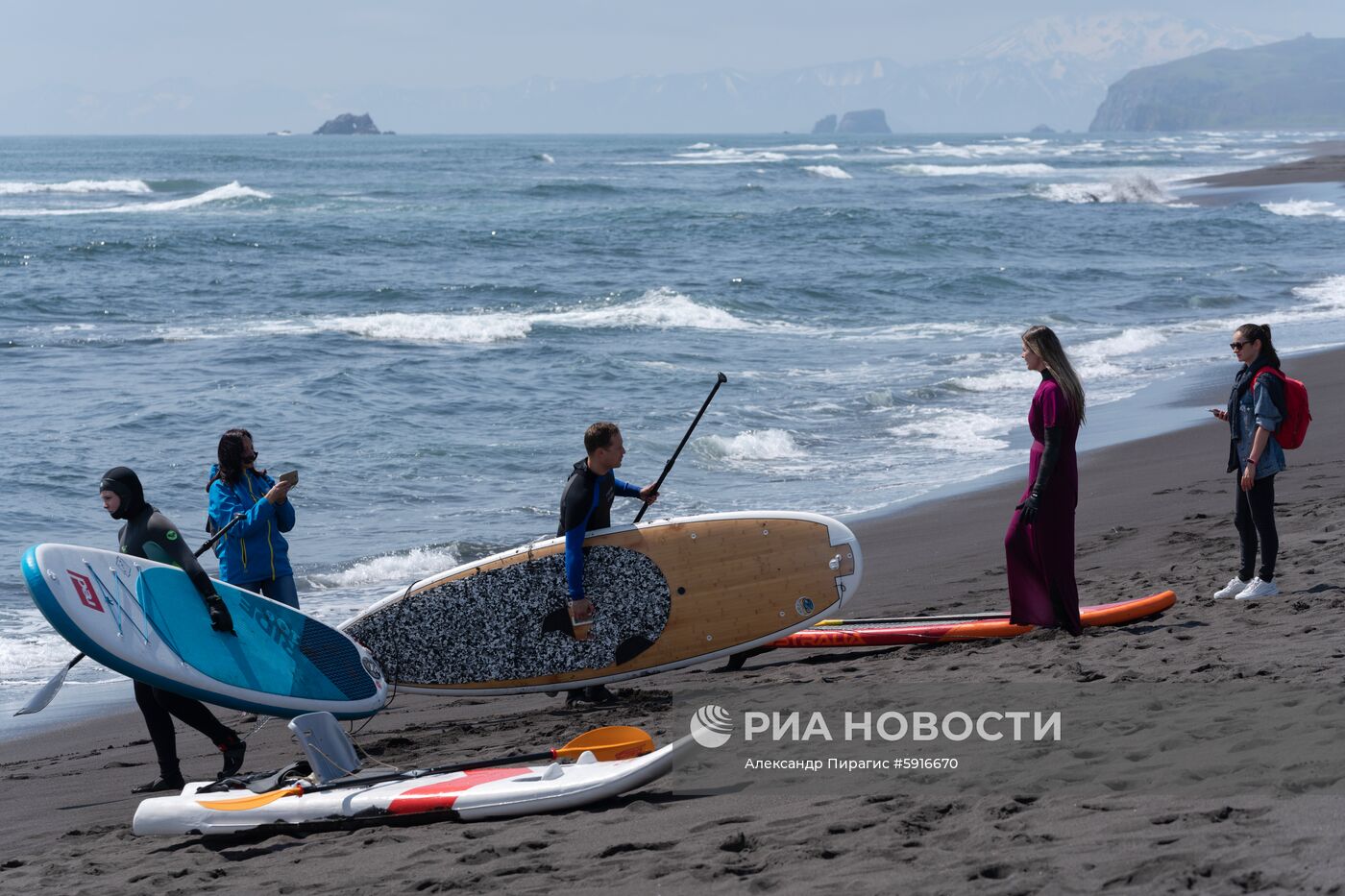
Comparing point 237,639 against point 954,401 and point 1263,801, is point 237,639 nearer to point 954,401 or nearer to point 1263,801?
point 1263,801

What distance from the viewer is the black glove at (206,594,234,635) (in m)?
6.24

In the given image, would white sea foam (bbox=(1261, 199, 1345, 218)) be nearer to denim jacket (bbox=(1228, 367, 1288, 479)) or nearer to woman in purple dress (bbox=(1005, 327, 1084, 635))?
denim jacket (bbox=(1228, 367, 1288, 479))

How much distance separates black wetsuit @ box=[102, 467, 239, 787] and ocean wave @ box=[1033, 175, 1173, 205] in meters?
51.1

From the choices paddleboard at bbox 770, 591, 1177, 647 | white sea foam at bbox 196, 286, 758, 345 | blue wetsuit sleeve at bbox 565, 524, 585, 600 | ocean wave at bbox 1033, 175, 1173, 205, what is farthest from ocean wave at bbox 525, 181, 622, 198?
blue wetsuit sleeve at bbox 565, 524, 585, 600

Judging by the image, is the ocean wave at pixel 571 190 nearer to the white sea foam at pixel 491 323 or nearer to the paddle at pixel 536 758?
the white sea foam at pixel 491 323

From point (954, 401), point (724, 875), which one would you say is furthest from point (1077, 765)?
point (954, 401)

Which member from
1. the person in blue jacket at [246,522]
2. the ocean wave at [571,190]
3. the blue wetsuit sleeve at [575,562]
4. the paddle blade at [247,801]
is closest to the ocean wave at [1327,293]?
the blue wetsuit sleeve at [575,562]

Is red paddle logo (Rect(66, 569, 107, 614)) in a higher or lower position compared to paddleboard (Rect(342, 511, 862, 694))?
higher

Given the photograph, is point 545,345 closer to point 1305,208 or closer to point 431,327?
point 431,327

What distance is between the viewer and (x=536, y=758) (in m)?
5.52

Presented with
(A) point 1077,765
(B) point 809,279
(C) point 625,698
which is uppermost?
(B) point 809,279

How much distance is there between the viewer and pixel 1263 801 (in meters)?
3.99

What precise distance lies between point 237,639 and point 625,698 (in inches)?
82.2

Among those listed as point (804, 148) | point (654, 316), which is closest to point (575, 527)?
point (654, 316)
